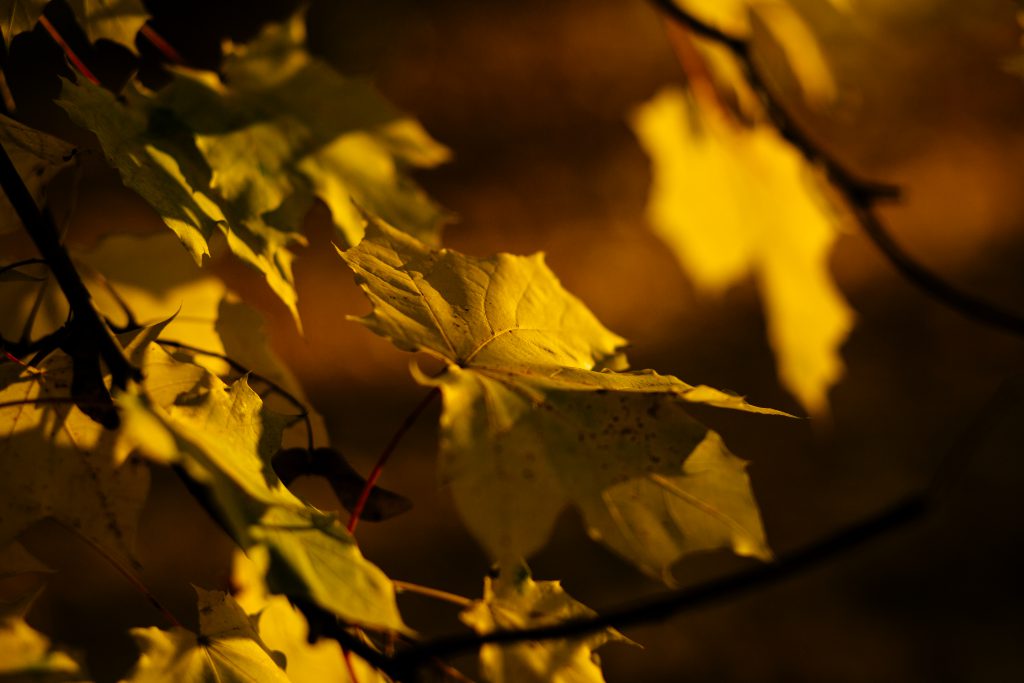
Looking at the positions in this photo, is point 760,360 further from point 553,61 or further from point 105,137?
point 105,137

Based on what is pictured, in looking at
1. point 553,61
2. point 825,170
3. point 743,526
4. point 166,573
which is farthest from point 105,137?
point 553,61

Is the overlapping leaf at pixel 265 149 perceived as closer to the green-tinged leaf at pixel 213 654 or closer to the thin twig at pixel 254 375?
the thin twig at pixel 254 375

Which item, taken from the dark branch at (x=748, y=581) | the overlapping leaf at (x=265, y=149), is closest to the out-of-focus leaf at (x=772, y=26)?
the overlapping leaf at (x=265, y=149)

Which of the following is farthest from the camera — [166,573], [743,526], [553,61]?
[553,61]

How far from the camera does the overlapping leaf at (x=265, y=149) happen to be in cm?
51

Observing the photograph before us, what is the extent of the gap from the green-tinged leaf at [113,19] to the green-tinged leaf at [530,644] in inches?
17.0

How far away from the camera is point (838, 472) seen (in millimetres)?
2377

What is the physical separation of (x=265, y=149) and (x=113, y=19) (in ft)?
0.42

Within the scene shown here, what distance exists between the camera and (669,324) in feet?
8.50

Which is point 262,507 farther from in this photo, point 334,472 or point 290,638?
point 290,638

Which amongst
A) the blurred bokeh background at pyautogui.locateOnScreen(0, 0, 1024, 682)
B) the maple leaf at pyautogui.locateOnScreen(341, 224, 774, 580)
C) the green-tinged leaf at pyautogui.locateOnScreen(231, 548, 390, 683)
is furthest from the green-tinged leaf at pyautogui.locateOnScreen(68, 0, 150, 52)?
the blurred bokeh background at pyautogui.locateOnScreen(0, 0, 1024, 682)

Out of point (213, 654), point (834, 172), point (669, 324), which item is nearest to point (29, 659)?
point (213, 654)

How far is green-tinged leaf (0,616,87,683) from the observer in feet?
1.64

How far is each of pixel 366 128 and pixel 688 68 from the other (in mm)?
441
